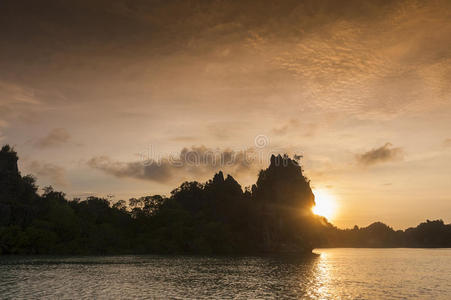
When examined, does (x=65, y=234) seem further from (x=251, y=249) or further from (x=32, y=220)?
(x=251, y=249)

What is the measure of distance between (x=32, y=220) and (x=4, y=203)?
1449 cm

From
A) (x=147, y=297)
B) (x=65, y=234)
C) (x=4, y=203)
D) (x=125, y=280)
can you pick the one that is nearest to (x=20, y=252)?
(x=65, y=234)

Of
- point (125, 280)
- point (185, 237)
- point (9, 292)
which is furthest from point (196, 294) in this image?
point (185, 237)

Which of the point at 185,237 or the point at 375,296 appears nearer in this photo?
the point at 375,296

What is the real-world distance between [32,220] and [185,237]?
70.6 metres

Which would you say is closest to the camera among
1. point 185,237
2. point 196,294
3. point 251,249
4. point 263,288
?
point 196,294

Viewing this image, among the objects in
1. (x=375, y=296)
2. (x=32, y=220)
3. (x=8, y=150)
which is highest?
(x=8, y=150)

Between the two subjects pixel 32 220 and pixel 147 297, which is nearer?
pixel 147 297

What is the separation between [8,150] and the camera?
18950cm

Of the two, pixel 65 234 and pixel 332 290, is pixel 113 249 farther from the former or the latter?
pixel 332 290

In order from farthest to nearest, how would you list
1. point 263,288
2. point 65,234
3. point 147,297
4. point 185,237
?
point 185,237
point 65,234
point 263,288
point 147,297

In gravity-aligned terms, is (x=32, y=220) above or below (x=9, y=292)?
above

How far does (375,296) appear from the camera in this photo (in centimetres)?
5331

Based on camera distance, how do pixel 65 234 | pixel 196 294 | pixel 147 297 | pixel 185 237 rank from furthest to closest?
pixel 185 237, pixel 65 234, pixel 196 294, pixel 147 297
